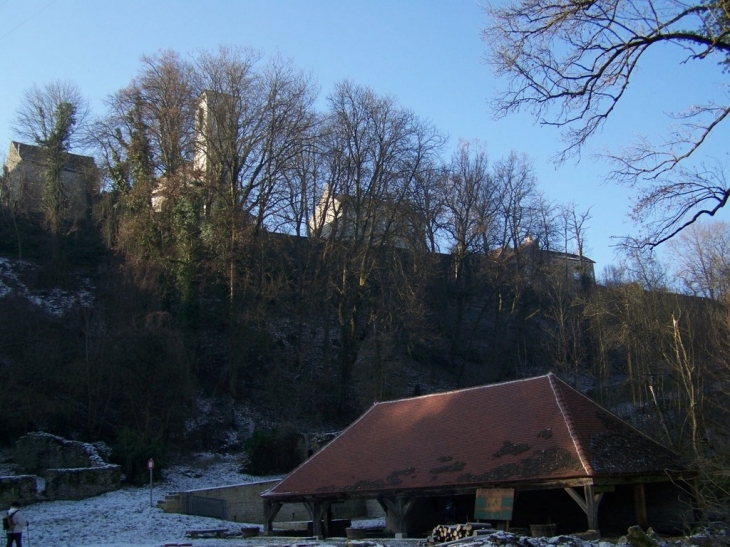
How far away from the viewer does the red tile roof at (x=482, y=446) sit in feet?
57.0

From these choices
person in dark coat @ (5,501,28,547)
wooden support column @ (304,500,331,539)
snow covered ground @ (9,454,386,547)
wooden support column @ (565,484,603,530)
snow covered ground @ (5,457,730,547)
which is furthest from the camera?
wooden support column @ (304,500,331,539)

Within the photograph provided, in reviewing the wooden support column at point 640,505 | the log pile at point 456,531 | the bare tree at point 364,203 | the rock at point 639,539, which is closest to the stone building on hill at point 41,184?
the bare tree at point 364,203

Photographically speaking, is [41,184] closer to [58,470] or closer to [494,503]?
[58,470]

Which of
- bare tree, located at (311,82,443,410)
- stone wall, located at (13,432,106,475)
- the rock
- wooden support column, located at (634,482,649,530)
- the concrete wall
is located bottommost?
the concrete wall

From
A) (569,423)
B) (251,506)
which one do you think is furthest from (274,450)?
(569,423)

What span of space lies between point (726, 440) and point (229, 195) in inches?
936

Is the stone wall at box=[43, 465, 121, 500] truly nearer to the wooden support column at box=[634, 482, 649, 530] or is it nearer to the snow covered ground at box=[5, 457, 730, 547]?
the snow covered ground at box=[5, 457, 730, 547]

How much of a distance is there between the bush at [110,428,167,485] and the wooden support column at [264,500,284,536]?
5.63m

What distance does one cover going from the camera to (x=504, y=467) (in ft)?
58.8

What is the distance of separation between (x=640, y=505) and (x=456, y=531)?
16.9 feet

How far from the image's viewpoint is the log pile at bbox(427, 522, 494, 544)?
14.8 metres

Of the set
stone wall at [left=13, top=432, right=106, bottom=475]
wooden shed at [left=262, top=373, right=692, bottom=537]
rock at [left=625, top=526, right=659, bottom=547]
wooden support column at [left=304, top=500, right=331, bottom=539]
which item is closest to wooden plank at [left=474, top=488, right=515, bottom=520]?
wooden shed at [left=262, top=373, right=692, bottom=537]

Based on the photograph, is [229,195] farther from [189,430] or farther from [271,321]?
[189,430]

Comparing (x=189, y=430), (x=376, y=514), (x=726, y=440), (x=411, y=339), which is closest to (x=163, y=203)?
(x=189, y=430)
